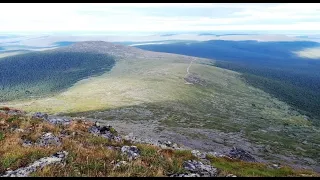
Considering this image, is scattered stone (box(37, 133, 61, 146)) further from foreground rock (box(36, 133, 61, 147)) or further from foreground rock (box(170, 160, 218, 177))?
foreground rock (box(170, 160, 218, 177))

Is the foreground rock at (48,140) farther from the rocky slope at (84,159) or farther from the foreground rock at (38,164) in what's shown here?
the foreground rock at (38,164)

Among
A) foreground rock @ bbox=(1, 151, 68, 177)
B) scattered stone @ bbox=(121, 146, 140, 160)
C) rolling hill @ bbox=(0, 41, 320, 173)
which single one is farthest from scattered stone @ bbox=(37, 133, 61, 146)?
rolling hill @ bbox=(0, 41, 320, 173)

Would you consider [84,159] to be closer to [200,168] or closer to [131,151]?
[131,151]

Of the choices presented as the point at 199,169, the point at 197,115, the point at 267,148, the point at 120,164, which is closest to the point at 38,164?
the point at 120,164

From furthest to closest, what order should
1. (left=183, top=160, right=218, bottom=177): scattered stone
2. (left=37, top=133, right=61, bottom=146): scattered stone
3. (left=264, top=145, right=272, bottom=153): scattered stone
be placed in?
(left=264, top=145, right=272, bottom=153): scattered stone → (left=37, top=133, right=61, bottom=146): scattered stone → (left=183, top=160, right=218, bottom=177): scattered stone

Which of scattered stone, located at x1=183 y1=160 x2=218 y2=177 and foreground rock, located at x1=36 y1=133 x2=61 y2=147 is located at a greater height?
foreground rock, located at x1=36 y1=133 x2=61 y2=147

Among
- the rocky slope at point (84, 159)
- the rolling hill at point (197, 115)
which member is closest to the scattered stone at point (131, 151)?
the rocky slope at point (84, 159)
